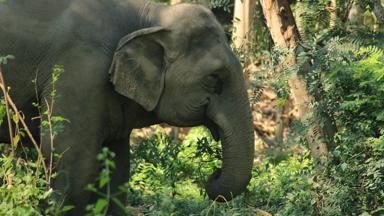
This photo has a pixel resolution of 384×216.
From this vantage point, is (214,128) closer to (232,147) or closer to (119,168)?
(232,147)

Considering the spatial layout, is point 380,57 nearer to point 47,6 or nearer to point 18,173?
point 47,6

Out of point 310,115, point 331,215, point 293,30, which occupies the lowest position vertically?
point 331,215

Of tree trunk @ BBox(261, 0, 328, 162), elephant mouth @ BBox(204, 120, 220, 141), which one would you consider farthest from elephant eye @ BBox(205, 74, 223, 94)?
tree trunk @ BBox(261, 0, 328, 162)

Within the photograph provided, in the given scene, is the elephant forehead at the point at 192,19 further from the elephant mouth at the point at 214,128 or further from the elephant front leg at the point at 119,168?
the elephant front leg at the point at 119,168

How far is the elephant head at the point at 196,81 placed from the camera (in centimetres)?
915

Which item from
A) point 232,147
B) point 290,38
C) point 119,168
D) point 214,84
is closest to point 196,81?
point 214,84

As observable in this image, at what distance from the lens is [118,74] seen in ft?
29.6

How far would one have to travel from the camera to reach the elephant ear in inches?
359

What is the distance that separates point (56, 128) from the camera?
7902 mm

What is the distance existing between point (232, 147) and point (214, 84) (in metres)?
0.54

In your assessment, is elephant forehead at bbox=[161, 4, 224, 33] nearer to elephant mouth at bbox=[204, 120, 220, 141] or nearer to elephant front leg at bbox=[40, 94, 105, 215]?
elephant mouth at bbox=[204, 120, 220, 141]

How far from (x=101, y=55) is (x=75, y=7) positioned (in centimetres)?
45

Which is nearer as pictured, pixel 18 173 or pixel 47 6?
pixel 18 173

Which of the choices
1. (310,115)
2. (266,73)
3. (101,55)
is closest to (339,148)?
(310,115)
